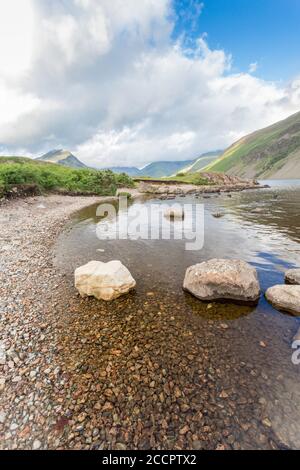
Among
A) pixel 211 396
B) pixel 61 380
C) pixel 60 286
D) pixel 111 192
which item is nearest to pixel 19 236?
pixel 60 286

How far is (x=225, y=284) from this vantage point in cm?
870

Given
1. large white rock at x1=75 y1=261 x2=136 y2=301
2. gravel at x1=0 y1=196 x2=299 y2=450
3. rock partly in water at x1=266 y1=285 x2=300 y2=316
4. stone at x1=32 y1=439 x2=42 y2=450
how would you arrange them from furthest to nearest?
large white rock at x1=75 y1=261 x2=136 y2=301, rock partly in water at x1=266 y1=285 x2=300 y2=316, gravel at x1=0 y1=196 x2=299 y2=450, stone at x1=32 y1=439 x2=42 y2=450

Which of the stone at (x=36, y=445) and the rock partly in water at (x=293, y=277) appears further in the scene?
the rock partly in water at (x=293, y=277)

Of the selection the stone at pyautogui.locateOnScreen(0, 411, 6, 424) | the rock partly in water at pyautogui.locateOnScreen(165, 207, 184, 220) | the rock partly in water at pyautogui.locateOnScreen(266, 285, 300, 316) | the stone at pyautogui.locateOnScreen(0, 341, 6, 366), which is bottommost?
the stone at pyautogui.locateOnScreen(0, 411, 6, 424)

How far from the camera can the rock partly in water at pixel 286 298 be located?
26.4ft

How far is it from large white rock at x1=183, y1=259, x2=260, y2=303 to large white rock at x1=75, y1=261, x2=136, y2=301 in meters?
3.13

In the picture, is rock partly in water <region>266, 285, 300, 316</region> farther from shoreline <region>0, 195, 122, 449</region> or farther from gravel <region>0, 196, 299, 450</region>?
shoreline <region>0, 195, 122, 449</region>

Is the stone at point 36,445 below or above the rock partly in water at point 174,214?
below

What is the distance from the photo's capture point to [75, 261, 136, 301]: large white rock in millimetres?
8844

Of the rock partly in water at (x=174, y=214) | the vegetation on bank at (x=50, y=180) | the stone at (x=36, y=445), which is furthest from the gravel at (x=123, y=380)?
the vegetation on bank at (x=50, y=180)

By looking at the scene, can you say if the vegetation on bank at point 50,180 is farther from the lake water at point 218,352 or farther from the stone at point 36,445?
the stone at point 36,445

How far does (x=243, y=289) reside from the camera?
28.4ft

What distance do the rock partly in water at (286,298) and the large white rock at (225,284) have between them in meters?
0.61

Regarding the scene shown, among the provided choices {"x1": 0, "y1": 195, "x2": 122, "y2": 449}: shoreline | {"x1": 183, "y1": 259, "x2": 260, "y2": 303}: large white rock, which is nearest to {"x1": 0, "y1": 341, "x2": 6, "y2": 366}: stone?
{"x1": 0, "y1": 195, "x2": 122, "y2": 449}: shoreline
